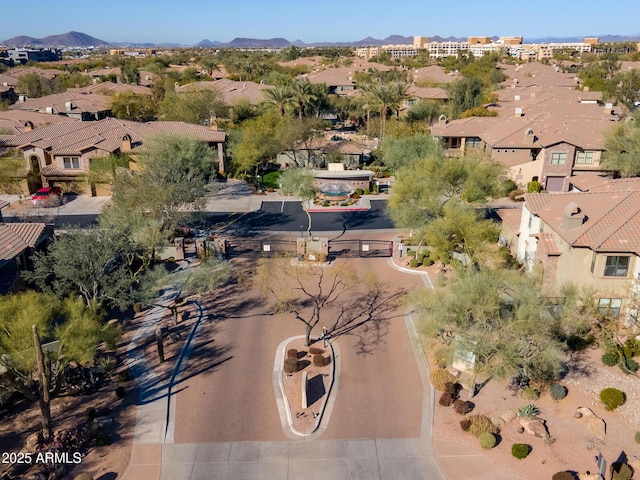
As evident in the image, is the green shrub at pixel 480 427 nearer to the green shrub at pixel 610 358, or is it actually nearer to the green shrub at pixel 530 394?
the green shrub at pixel 530 394

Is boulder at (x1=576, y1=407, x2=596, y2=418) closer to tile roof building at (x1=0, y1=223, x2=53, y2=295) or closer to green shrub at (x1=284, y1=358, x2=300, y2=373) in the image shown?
green shrub at (x1=284, y1=358, x2=300, y2=373)

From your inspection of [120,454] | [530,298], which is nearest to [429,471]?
[530,298]

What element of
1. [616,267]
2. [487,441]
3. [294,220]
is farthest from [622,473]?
[294,220]

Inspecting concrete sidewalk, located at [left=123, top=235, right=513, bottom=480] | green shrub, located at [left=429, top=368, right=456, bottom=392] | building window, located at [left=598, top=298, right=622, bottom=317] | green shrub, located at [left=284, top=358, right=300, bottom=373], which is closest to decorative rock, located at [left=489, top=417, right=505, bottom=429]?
concrete sidewalk, located at [left=123, top=235, right=513, bottom=480]

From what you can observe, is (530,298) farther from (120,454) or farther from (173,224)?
(173,224)

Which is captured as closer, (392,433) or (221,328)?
(392,433)
